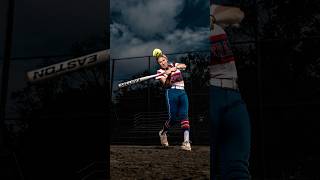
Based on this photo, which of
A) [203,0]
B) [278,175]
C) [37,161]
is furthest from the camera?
[37,161]

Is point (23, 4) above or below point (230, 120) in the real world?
above

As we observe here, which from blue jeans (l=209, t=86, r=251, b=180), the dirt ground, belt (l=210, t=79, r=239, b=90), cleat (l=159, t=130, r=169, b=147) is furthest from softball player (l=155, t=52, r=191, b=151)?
belt (l=210, t=79, r=239, b=90)

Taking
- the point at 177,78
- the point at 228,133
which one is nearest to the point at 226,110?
the point at 228,133

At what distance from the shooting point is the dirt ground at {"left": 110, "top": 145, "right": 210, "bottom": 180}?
5.37 m

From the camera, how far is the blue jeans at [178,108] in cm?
554

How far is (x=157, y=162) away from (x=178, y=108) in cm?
66

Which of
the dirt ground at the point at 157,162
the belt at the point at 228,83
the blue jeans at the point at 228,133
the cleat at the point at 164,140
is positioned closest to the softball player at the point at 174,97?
the cleat at the point at 164,140

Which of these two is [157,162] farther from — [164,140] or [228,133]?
[228,133]

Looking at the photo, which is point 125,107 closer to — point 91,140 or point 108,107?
point 108,107

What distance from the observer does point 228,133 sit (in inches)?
212

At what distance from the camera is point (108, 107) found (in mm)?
5836

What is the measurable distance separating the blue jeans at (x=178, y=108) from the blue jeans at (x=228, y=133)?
0.31 metres

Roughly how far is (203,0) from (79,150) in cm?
230

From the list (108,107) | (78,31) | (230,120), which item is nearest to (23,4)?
(78,31)
